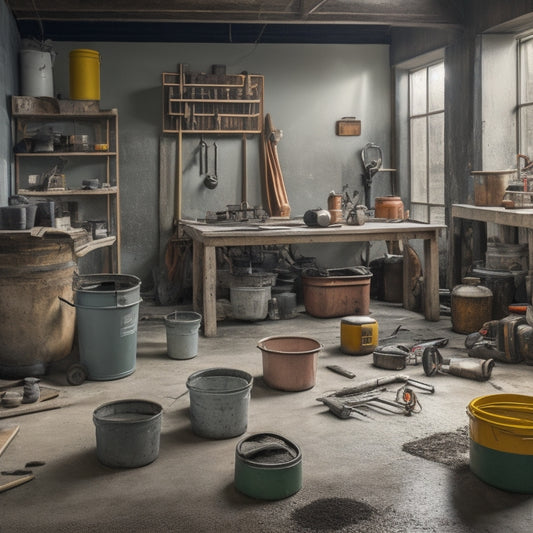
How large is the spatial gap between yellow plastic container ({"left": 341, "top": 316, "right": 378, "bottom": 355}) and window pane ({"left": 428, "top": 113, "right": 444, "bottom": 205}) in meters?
3.08

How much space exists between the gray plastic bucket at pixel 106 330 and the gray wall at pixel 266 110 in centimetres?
365

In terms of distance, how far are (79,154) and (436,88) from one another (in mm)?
4338

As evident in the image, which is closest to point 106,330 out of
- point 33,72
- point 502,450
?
point 502,450

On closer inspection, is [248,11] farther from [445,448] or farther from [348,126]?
[445,448]

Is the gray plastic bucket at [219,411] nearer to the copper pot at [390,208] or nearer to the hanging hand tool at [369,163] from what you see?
the copper pot at [390,208]

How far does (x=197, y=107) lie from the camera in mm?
8383

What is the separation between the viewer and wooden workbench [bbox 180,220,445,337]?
6.29 metres

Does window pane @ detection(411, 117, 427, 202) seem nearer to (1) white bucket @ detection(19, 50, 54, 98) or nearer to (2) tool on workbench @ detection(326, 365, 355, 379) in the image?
(2) tool on workbench @ detection(326, 365, 355, 379)

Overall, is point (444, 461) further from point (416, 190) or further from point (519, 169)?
point (416, 190)

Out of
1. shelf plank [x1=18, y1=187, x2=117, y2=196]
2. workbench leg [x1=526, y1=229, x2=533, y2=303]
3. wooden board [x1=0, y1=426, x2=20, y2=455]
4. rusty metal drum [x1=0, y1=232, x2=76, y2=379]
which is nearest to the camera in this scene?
wooden board [x1=0, y1=426, x2=20, y2=455]

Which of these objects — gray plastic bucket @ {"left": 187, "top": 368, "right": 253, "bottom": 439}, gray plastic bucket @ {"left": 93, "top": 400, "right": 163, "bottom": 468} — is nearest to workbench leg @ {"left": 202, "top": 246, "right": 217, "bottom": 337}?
gray plastic bucket @ {"left": 187, "top": 368, "right": 253, "bottom": 439}

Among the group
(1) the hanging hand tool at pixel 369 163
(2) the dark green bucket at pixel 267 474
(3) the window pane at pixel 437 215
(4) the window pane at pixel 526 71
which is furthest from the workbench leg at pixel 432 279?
(2) the dark green bucket at pixel 267 474

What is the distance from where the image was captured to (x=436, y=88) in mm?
8234

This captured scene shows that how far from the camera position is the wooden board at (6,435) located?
364 centimetres
